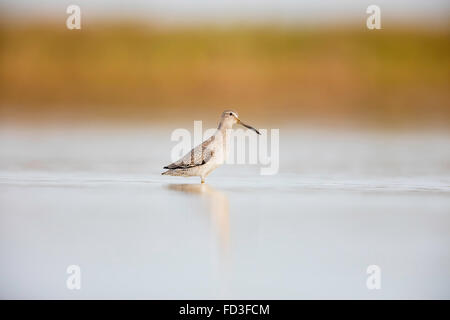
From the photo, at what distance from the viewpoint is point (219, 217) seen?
835 centimetres

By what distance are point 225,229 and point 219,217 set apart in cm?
56

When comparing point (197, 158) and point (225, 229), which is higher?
point (197, 158)

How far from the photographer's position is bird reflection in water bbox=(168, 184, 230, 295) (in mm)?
6441

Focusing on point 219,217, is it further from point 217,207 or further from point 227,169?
point 227,169

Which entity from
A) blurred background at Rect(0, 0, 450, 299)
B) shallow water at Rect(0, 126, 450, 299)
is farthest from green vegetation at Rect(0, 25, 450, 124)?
shallow water at Rect(0, 126, 450, 299)

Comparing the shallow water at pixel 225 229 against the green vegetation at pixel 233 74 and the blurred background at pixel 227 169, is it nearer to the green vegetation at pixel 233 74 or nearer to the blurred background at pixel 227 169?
the blurred background at pixel 227 169

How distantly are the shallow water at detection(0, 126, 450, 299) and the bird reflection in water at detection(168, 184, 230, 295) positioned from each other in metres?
0.02

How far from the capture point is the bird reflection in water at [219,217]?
21.1ft

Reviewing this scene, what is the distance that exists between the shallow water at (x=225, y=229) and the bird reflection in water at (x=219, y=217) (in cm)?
2

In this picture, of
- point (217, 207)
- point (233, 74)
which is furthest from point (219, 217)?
point (233, 74)

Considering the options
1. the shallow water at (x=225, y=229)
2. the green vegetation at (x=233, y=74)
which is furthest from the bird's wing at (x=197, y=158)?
the green vegetation at (x=233, y=74)

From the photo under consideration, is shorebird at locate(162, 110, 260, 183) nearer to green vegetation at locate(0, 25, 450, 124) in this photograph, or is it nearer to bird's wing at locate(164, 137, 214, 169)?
bird's wing at locate(164, 137, 214, 169)

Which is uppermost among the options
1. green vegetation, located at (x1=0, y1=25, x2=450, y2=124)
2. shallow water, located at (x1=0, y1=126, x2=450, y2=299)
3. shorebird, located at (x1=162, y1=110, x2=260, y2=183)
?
green vegetation, located at (x1=0, y1=25, x2=450, y2=124)
